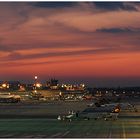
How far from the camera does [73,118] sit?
9962 cm

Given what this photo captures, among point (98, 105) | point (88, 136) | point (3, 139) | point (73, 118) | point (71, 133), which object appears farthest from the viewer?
point (98, 105)

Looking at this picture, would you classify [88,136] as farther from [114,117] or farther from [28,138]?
[114,117]

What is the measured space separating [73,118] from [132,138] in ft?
133

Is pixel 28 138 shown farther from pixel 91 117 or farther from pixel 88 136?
pixel 91 117

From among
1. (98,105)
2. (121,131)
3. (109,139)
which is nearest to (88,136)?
(109,139)

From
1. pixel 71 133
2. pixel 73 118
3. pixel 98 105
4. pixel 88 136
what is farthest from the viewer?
pixel 98 105

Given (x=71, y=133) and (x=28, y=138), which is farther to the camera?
(x=71, y=133)

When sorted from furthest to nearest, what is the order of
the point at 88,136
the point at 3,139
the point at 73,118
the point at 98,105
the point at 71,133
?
the point at 98,105 < the point at 73,118 < the point at 71,133 < the point at 88,136 < the point at 3,139

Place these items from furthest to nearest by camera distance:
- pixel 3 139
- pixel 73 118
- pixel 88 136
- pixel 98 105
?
1. pixel 98 105
2. pixel 73 118
3. pixel 88 136
4. pixel 3 139

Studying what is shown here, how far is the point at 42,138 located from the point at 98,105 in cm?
9065

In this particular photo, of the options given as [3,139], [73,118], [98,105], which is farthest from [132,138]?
[98,105]

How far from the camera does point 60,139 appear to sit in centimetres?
5731

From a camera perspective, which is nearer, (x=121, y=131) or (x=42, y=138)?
(x=42, y=138)

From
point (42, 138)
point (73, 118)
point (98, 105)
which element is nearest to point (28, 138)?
point (42, 138)
